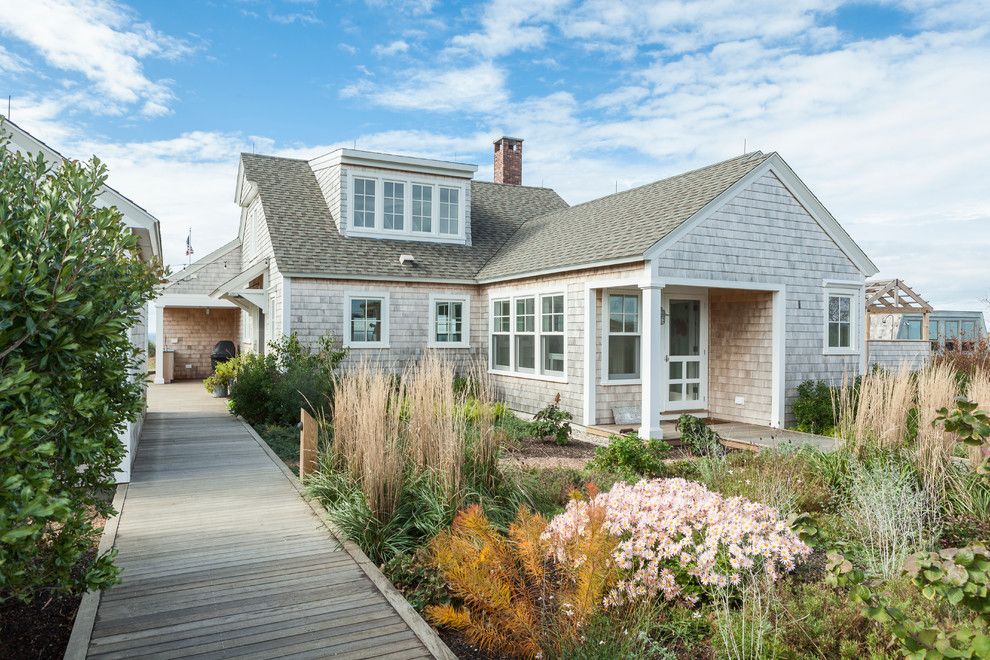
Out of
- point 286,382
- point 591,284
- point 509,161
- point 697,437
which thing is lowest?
point 697,437

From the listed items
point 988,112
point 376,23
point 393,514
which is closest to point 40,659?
point 393,514

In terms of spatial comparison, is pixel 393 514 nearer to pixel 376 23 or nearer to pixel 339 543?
pixel 339 543

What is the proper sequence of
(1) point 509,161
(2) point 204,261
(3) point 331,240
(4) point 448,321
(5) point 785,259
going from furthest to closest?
(1) point 509,161 < (2) point 204,261 < (4) point 448,321 < (3) point 331,240 < (5) point 785,259

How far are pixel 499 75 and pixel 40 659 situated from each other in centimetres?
1181

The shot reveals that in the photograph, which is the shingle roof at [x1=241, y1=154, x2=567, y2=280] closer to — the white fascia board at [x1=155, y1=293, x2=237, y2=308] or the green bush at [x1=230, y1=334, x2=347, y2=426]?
the green bush at [x1=230, y1=334, x2=347, y2=426]

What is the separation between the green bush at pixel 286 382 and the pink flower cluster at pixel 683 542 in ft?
23.9

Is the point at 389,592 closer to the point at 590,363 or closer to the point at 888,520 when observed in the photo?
the point at 888,520

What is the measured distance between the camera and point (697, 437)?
8758mm

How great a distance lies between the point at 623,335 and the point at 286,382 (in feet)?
19.8

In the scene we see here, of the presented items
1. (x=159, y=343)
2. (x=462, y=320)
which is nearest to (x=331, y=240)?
(x=462, y=320)

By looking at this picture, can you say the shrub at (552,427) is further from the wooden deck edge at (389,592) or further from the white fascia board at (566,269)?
the wooden deck edge at (389,592)

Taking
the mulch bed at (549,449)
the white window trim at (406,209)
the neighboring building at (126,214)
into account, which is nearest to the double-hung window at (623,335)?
the mulch bed at (549,449)

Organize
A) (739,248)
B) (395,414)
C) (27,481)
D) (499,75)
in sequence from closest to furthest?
(27,481)
(395,414)
(739,248)
(499,75)

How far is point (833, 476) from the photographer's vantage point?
6.13 m
